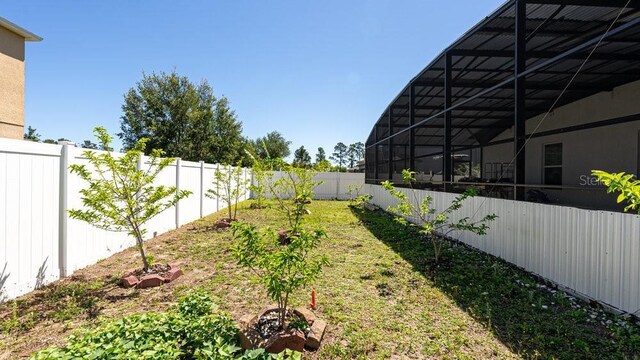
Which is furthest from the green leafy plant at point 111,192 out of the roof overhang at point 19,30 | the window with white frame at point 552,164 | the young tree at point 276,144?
the young tree at point 276,144

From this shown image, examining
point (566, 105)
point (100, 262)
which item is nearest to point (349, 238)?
point (100, 262)

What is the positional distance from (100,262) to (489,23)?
8.62 metres

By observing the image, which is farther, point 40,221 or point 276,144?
point 276,144

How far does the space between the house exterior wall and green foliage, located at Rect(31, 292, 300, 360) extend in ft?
32.2

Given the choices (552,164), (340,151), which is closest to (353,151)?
(340,151)

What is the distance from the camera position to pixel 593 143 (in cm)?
897

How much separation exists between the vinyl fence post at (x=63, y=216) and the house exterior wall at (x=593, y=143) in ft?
37.9

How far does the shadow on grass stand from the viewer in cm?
259

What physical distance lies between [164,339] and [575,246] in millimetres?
4681

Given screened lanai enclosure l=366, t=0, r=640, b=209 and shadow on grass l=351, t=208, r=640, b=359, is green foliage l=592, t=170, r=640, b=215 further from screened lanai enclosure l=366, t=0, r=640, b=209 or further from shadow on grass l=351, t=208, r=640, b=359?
→ screened lanai enclosure l=366, t=0, r=640, b=209

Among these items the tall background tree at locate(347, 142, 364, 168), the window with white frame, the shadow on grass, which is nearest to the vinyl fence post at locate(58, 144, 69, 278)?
the shadow on grass

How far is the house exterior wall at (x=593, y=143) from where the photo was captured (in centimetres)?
800

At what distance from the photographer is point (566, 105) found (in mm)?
10258

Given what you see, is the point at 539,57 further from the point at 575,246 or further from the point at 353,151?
the point at 353,151
